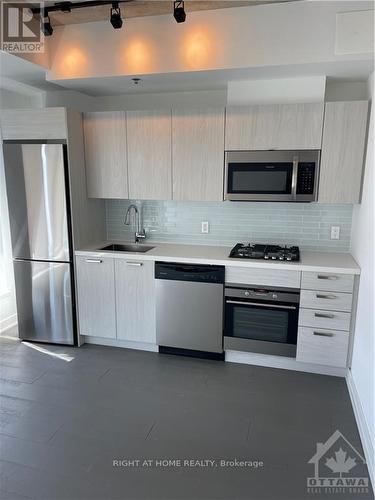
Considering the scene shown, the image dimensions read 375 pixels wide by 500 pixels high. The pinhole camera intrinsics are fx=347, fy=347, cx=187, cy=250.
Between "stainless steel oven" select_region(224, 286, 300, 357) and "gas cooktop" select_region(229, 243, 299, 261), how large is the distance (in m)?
0.27

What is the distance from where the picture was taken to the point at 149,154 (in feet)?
10.7

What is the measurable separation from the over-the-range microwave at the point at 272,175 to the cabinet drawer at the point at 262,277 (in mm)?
637

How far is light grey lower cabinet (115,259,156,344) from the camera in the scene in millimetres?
3191

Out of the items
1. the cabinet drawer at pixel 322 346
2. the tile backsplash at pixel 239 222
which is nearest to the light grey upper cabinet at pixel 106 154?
the tile backsplash at pixel 239 222

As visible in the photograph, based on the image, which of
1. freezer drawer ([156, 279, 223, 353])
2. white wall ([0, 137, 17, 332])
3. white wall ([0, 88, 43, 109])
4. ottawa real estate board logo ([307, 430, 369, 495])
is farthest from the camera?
white wall ([0, 137, 17, 332])

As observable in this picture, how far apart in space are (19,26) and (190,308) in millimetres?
2631

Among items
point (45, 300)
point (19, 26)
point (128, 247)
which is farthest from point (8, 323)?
point (19, 26)

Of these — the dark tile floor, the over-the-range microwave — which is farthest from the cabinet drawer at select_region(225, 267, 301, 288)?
the dark tile floor

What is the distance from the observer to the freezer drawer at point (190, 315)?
3.06 metres

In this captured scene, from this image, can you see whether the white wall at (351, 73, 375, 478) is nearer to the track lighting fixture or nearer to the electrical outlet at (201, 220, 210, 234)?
the electrical outlet at (201, 220, 210, 234)

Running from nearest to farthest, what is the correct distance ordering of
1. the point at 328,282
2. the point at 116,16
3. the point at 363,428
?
the point at 363,428
the point at 116,16
the point at 328,282

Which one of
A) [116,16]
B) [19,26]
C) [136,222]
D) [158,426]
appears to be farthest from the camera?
[136,222]

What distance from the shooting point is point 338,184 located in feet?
9.43

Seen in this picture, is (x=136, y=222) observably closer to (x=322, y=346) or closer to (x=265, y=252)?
(x=265, y=252)
